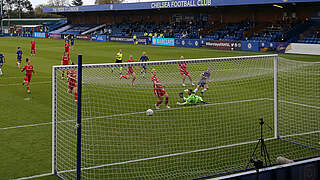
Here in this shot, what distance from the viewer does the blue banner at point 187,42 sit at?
51.4 meters

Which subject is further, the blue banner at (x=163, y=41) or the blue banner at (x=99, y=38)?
the blue banner at (x=99, y=38)

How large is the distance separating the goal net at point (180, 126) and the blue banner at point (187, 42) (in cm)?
3055

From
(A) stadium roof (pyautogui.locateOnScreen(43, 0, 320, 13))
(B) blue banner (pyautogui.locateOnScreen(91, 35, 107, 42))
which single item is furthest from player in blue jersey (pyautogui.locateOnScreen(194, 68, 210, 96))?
(B) blue banner (pyautogui.locateOnScreen(91, 35, 107, 42))

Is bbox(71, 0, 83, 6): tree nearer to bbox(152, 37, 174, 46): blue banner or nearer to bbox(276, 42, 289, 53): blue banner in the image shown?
bbox(152, 37, 174, 46): blue banner

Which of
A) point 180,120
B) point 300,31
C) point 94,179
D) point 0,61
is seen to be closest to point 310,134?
point 180,120

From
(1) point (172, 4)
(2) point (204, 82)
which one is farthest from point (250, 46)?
(2) point (204, 82)

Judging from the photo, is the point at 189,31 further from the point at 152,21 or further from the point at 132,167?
the point at 132,167

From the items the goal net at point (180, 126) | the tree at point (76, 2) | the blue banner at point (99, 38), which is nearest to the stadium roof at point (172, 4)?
the blue banner at point (99, 38)

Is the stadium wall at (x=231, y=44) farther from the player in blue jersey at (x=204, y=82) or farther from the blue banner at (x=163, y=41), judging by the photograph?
the player in blue jersey at (x=204, y=82)

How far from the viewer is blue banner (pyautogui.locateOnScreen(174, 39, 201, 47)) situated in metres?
51.4

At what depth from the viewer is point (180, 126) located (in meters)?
13.6

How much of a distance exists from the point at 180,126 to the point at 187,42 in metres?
40.5

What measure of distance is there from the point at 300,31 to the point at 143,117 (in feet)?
121

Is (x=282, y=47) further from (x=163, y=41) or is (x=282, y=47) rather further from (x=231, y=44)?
(x=163, y=41)
